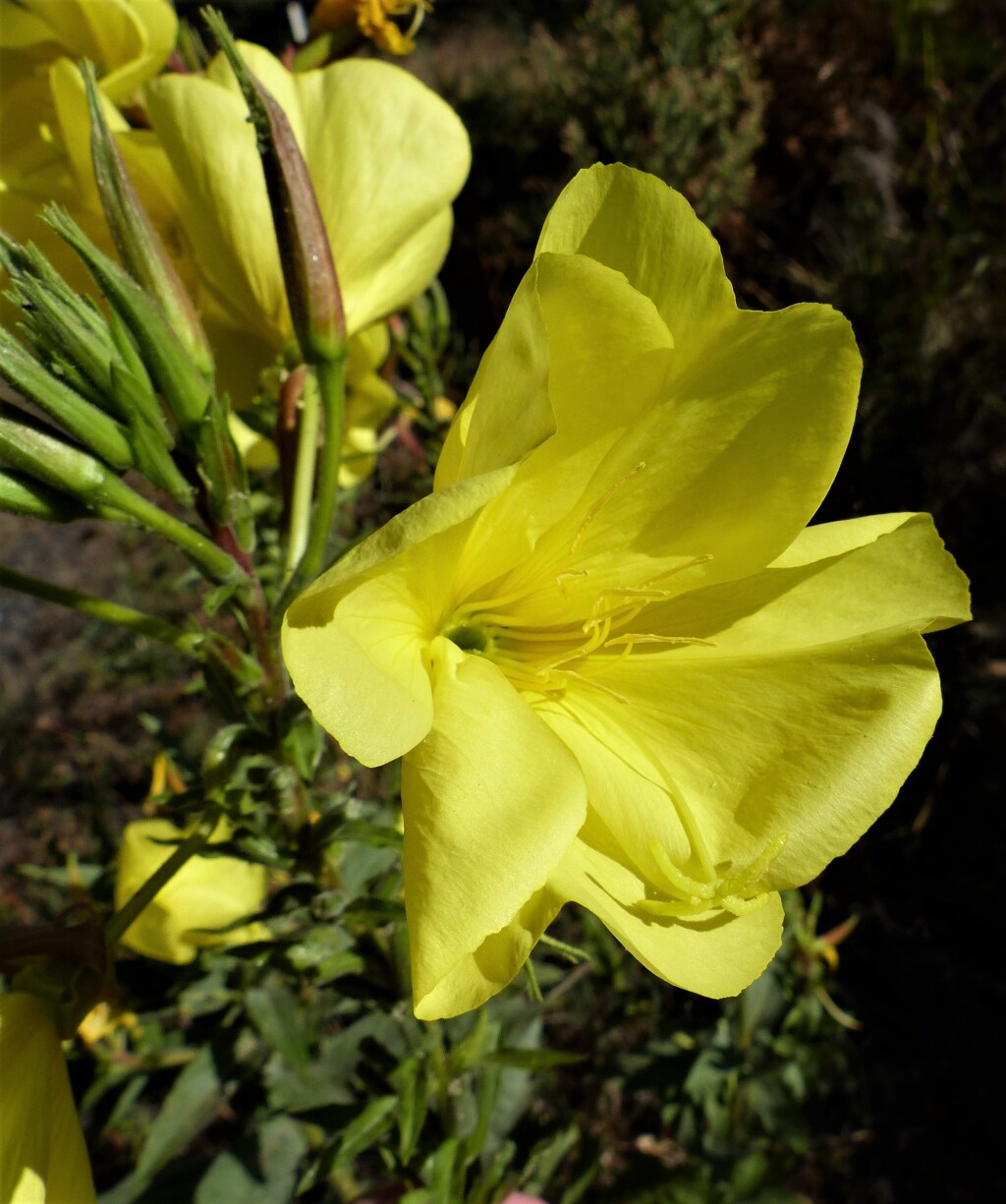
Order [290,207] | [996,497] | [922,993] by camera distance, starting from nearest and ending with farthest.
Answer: [290,207], [922,993], [996,497]

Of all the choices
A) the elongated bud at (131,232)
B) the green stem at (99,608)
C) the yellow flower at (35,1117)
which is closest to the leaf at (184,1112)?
the yellow flower at (35,1117)

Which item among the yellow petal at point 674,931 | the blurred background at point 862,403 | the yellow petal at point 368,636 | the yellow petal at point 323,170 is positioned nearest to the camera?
the yellow petal at point 368,636

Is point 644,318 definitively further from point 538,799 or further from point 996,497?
point 996,497

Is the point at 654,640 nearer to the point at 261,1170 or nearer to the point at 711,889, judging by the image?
the point at 711,889

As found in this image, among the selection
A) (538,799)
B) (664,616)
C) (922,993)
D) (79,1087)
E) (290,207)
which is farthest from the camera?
(922,993)

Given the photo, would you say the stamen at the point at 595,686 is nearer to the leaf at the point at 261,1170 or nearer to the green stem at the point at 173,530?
the green stem at the point at 173,530

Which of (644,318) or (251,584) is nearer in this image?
(644,318)

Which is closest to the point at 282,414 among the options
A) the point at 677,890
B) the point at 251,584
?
the point at 251,584
